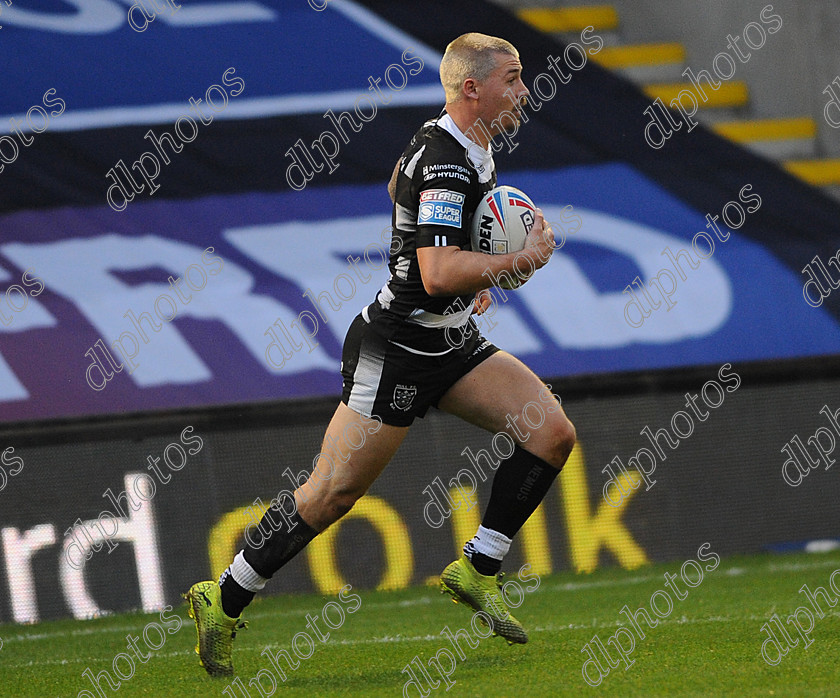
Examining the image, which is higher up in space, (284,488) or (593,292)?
(593,292)

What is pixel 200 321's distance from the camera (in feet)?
25.8

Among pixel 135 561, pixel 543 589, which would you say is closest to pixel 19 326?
pixel 135 561

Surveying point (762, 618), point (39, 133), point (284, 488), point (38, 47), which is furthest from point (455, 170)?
point (38, 47)

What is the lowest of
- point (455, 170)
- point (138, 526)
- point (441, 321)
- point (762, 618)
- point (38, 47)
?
point (138, 526)

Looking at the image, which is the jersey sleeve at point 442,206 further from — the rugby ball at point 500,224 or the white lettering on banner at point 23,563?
the white lettering on banner at point 23,563

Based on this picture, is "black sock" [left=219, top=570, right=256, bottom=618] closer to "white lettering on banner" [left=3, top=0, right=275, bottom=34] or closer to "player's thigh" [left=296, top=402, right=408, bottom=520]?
"player's thigh" [left=296, top=402, right=408, bottom=520]

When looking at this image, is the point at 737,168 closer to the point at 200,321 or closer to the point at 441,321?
the point at 200,321

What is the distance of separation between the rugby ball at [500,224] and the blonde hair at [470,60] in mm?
375

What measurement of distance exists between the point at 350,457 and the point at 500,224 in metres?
0.91

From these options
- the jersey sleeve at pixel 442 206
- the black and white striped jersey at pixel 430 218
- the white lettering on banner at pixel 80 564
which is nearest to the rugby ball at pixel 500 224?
the black and white striped jersey at pixel 430 218

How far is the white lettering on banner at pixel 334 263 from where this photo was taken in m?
8.00

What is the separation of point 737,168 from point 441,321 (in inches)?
229

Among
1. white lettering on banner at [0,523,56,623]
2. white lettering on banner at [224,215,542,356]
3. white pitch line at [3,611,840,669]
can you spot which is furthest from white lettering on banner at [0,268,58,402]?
white pitch line at [3,611,840,669]

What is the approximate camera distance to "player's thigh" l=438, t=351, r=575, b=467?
13.2ft
